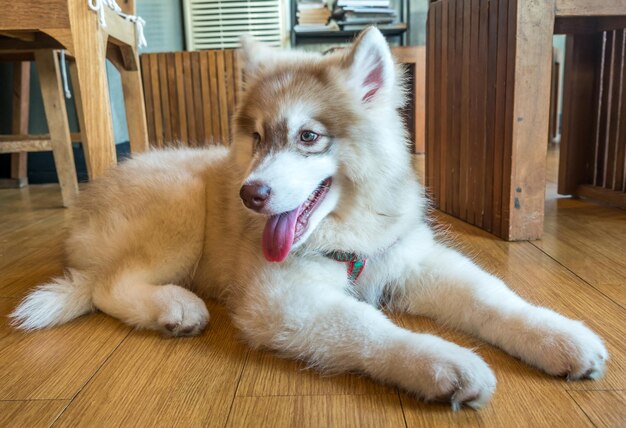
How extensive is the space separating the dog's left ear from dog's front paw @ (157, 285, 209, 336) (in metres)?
0.69

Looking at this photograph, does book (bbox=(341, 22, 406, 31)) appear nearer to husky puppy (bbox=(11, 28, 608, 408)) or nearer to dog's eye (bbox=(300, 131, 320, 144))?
husky puppy (bbox=(11, 28, 608, 408))

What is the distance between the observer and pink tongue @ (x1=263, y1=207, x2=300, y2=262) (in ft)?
4.05

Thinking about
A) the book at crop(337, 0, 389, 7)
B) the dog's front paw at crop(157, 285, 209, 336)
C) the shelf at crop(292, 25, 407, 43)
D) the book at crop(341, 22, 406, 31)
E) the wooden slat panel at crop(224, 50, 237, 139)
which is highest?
the book at crop(337, 0, 389, 7)

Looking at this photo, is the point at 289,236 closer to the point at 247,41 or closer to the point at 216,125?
the point at 247,41

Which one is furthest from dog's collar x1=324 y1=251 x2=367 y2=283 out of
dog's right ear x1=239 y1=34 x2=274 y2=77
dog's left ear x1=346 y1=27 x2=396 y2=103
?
dog's right ear x1=239 y1=34 x2=274 y2=77

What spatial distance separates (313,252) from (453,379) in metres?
0.50

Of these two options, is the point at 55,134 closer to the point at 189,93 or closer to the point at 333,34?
the point at 189,93

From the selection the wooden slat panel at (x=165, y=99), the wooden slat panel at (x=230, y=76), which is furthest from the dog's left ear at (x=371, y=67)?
the wooden slat panel at (x=165, y=99)

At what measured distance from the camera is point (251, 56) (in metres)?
1.51

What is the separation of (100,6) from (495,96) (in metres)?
1.58

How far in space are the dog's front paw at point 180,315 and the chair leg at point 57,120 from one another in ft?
6.95

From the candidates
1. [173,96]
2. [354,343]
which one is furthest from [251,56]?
[173,96]

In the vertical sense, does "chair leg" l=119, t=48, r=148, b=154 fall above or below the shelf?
below

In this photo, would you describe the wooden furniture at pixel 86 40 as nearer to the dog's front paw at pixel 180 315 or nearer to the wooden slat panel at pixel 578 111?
the dog's front paw at pixel 180 315
